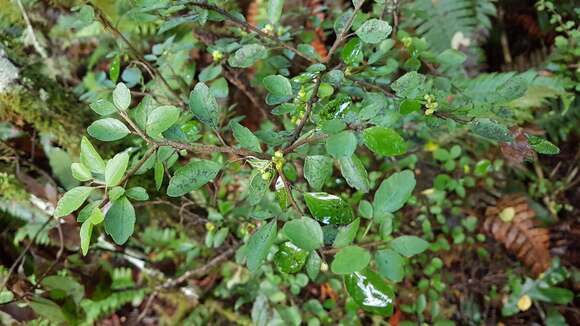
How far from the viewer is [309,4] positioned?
2072 millimetres

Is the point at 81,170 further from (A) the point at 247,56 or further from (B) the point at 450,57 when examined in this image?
(B) the point at 450,57

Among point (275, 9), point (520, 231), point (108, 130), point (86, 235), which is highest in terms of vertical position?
point (275, 9)

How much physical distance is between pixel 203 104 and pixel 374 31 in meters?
0.31

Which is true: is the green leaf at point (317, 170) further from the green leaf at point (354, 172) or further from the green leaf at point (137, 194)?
Answer: the green leaf at point (137, 194)

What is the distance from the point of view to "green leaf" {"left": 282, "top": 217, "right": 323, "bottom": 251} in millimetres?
621

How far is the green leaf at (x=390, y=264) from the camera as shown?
2.15ft

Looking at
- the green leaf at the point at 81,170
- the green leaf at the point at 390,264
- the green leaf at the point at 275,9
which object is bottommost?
the green leaf at the point at 390,264

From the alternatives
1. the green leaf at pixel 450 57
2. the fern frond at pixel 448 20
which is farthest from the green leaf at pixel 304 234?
the fern frond at pixel 448 20

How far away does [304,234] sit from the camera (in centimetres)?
62

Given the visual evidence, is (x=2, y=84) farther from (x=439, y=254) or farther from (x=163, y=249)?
(x=439, y=254)

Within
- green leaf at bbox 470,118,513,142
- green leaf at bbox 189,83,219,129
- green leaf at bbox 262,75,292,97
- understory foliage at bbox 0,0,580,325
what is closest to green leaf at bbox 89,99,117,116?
understory foliage at bbox 0,0,580,325

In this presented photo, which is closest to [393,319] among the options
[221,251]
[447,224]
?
[447,224]

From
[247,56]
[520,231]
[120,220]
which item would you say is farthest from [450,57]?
[520,231]

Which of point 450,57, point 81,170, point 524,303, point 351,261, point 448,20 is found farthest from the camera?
point 448,20
